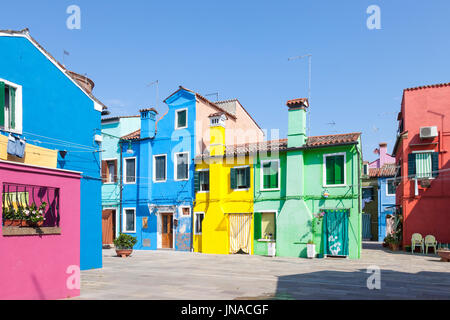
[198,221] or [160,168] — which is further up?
[160,168]

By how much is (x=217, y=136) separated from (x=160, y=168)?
478 cm

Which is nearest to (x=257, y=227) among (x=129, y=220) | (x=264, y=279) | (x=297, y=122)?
(x=297, y=122)

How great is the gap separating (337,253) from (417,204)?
6.71 metres

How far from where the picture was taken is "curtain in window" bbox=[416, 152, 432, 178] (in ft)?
81.3

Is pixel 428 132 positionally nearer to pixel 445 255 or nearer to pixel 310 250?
pixel 445 255

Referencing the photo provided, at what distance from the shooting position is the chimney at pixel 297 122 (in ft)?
77.3

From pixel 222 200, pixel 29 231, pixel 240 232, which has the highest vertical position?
pixel 29 231

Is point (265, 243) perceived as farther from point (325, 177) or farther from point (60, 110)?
point (60, 110)

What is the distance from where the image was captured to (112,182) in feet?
97.3

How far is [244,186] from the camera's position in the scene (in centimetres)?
2517

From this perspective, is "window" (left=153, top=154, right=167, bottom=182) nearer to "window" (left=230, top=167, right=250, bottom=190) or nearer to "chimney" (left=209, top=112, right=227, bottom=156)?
"chimney" (left=209, top=112, right=227, bottom=156)

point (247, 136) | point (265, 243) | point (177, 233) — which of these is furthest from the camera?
point (247, 136)

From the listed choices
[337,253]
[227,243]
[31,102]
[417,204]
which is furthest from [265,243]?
[31,102]

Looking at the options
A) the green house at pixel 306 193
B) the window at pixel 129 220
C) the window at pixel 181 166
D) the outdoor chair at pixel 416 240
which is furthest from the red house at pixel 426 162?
the window at pixel 129 220
